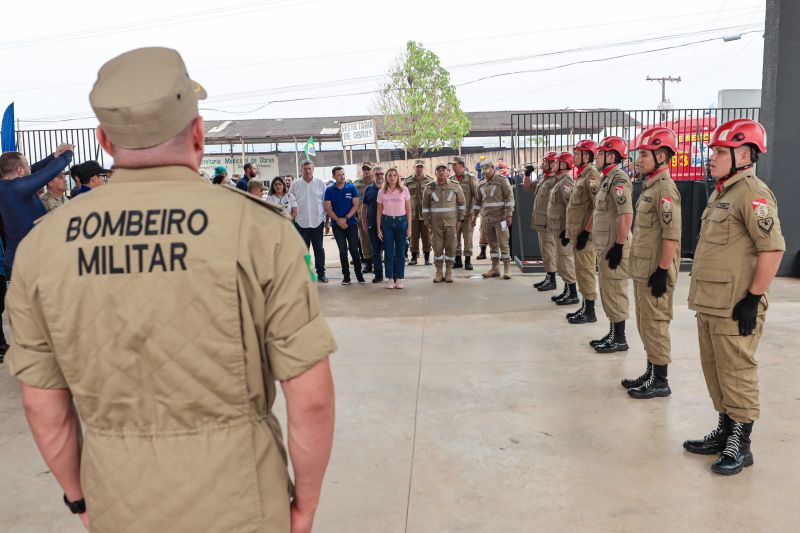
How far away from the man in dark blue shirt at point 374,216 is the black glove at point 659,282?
224 inches

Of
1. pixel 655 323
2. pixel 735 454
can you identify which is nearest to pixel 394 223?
pixel 655 323

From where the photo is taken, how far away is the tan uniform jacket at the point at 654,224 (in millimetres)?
4289

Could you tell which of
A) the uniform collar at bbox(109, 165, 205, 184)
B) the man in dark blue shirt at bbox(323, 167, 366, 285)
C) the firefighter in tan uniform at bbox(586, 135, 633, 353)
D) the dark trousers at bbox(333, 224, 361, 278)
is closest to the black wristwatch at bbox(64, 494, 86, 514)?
the uniform collar at bbox(109, 165, 205, 184)

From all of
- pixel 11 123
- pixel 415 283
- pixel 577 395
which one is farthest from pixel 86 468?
pixel 415 283

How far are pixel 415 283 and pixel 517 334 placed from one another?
3317 millimetres

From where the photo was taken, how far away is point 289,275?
129cm

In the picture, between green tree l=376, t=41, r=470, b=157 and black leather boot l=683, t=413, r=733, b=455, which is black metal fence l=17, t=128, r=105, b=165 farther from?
green tree l=376, t=41, r=470, b=157

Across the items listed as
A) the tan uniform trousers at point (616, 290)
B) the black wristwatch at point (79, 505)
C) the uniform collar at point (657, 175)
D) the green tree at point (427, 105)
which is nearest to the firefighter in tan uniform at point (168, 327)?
the black wristwatch at point (79, 505)

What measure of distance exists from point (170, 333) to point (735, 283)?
3063 mm

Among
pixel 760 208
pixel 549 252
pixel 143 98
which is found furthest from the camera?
pixel 549 252

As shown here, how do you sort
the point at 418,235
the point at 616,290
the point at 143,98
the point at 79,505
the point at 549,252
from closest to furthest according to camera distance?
the point at 143,98
the point at 79,505
the point at 616,290
the point at 549,252
the point at 418,235

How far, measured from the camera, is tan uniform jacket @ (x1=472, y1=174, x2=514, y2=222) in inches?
366

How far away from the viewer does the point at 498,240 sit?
941cm

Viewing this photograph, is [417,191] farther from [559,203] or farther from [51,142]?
[51,142]
